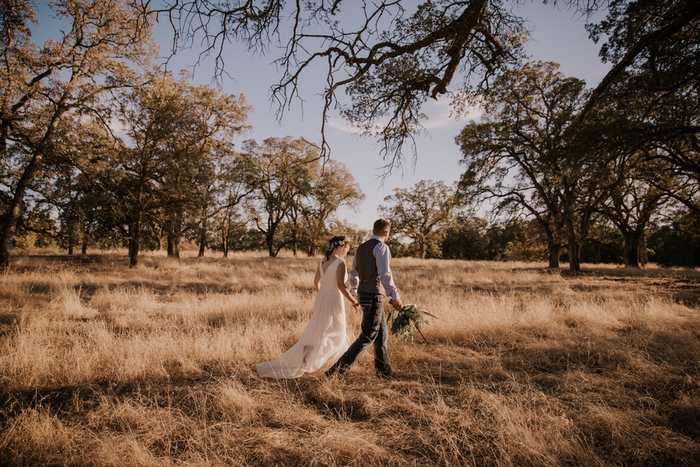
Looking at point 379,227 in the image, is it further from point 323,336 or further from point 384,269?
point 323,336

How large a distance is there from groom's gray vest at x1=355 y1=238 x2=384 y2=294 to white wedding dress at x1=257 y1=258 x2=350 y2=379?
0.54 m

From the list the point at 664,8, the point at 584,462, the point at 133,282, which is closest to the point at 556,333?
the point at 584,462

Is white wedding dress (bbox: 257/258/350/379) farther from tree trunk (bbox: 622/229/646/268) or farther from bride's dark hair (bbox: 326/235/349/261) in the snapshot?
tree trunk (bbox: 622/229/646/268)

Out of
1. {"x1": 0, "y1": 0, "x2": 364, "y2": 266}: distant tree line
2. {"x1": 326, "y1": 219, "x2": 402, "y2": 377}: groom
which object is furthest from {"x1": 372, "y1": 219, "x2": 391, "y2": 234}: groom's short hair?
{"x1": 0, "y1": 0, "x2": 364, "y2": 266}: distant tree line

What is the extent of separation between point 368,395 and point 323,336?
1.19 metres

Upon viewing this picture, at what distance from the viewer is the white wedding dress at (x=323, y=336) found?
14.5 ft

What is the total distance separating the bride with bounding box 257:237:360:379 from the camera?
174 inches

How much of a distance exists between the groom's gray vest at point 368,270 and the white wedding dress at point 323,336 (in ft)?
1.78

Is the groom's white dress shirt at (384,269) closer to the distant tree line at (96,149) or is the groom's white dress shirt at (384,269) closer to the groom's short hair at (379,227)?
the groom's short hair at (379,227)

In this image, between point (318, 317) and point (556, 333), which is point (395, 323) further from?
point (556, 333)

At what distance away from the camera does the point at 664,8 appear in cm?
488

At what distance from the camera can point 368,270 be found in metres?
4.02

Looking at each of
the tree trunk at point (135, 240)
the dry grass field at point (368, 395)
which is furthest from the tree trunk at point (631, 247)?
the tree trunk at point (135, 240)

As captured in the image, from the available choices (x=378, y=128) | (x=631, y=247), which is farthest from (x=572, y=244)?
(x=378, y=128)
